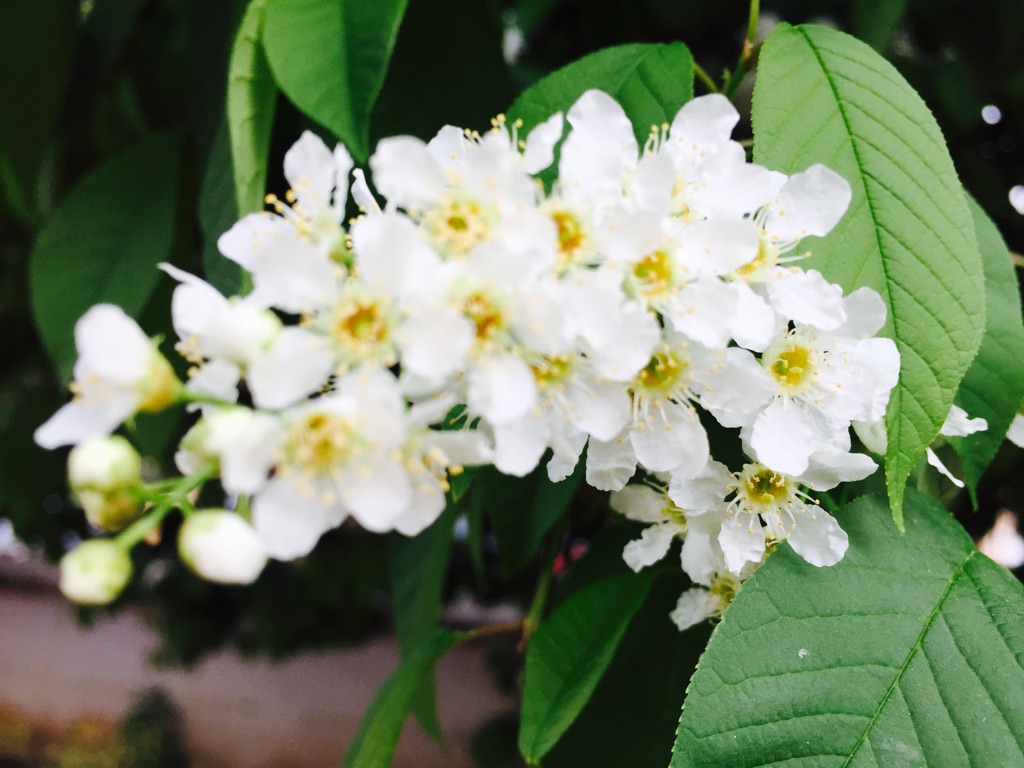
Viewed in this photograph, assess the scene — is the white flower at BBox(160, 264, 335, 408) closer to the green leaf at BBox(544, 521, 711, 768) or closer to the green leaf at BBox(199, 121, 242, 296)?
the green leaf at BBox(199, 121, 242, 296)

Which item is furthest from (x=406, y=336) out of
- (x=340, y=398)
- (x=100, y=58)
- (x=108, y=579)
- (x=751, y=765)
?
(x=100, y=58)

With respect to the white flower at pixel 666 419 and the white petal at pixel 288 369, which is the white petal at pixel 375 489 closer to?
the white petal at pixel 288 369

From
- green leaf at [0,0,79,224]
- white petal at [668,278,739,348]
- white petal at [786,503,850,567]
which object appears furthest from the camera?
green leaf at [0,0,79,224]

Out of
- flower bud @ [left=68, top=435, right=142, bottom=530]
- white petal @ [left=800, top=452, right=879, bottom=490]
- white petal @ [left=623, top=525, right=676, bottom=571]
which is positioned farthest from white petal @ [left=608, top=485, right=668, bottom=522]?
flower bud @ [left=68, top=435, right=142, bottom=530]

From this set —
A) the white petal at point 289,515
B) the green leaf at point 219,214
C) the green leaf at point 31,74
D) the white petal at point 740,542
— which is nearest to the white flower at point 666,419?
the white petal at point 740,542

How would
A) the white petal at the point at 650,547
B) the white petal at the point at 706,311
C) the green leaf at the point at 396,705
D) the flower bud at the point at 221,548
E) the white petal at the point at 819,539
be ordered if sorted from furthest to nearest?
the green leaf at the point at 396,705
the white petal at the point at 650,547
the white petal at the point at 819,539
the white petal at the point at 706,311
the flower bud at the point at 221,548

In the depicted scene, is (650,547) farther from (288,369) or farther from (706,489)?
(288,369)
